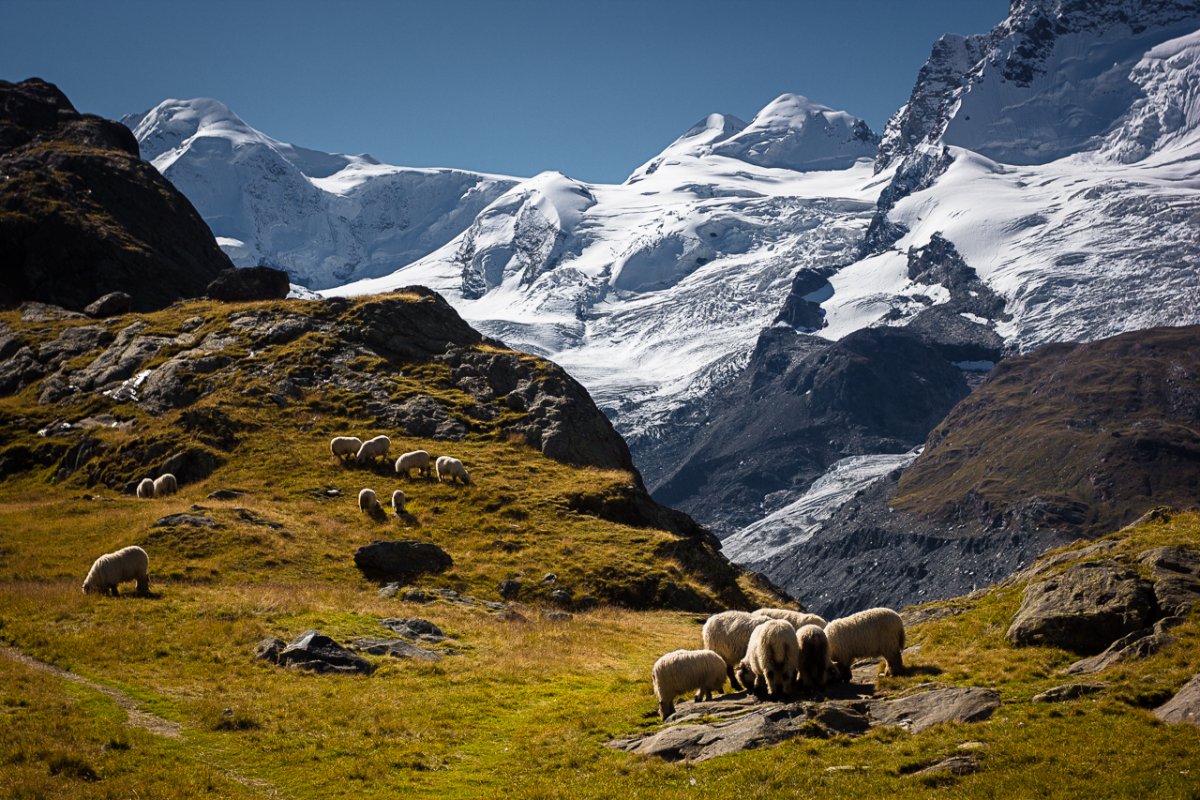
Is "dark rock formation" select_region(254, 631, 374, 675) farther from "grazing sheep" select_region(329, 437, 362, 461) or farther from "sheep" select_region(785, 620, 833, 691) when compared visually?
"grazing sheep" select_region(329, 437, 362, 461)

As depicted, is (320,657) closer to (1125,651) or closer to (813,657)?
(813,657)

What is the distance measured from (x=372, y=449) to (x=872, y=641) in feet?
141

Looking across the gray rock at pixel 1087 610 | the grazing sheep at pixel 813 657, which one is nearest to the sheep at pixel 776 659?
the grazing sheep at pixel 813 657

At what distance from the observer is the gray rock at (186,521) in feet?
155

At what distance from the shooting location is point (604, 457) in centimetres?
7112

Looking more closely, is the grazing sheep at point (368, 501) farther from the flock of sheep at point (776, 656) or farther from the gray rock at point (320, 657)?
the flock of sheep at point (776, 656)

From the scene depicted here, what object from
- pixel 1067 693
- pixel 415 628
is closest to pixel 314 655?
pixel 415 628

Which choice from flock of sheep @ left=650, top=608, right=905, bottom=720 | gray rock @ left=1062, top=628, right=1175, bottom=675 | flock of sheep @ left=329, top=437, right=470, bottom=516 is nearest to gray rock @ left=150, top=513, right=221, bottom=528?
flock of sheep @ left=329, top=437, right=470, bottom=516

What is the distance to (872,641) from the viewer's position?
85.8 ft

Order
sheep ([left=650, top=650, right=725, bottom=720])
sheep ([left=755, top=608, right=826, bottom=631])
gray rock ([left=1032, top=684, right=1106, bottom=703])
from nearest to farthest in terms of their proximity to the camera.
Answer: gray rock ([left=1032, top=684, right=1106, bottom=703]) < sheep ([left=650, top=650, right=725, bottom=720]) < sheep ([left=755, top=608, right=826, bottom=631])

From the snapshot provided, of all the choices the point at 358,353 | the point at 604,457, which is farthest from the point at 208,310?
the point at 604,457

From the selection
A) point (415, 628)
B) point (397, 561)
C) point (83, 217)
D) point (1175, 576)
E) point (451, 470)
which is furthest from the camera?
point (83, 217)

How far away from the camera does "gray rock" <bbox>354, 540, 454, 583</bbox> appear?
148 ft

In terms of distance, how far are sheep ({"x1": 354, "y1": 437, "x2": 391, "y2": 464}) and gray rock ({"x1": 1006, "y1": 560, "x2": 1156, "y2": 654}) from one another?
44218 mm
